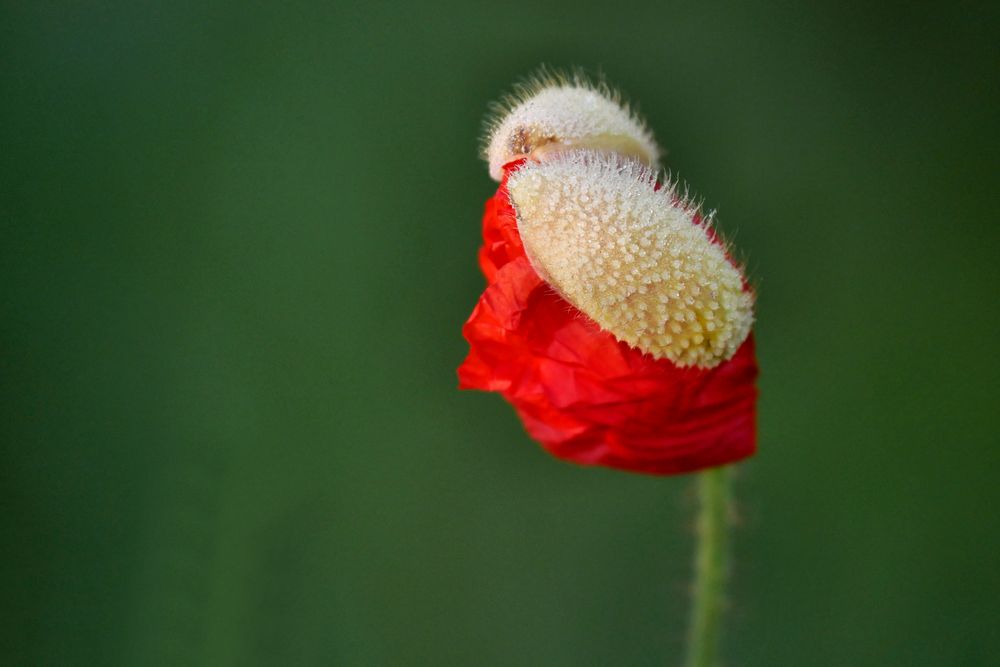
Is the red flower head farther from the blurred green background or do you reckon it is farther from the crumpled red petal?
the blurred green background

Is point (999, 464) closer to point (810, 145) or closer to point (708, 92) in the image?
point (810, 145)

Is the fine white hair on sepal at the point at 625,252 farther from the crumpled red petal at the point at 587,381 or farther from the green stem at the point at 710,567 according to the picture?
the green stem at the point at 710,567

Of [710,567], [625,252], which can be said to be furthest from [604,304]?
[710,567]

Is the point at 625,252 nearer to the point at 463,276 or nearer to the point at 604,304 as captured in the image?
the point at 604,304

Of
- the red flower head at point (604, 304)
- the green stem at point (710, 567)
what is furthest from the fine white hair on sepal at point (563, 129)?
the green stem at point (710, 567)

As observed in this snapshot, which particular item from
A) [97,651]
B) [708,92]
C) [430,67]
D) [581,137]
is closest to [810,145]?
[708,92]

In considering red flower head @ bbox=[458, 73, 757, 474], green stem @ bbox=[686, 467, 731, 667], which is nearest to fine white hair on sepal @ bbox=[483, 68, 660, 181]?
red flower head @ bbox=[458, 73, 757, 474]

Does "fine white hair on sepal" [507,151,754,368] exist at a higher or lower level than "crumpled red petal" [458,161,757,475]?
higher
